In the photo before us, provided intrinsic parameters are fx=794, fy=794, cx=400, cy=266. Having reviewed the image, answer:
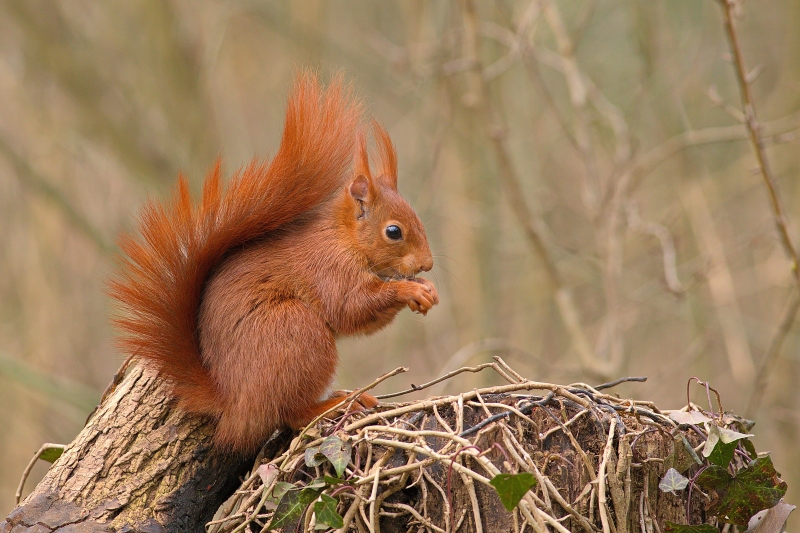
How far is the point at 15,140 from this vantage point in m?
4.61

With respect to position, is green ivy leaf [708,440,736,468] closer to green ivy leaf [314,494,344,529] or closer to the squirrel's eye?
green ivy leaf [314,494,344,529]

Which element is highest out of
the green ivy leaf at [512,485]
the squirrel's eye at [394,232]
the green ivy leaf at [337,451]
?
the squirrel's eye at [394,232]

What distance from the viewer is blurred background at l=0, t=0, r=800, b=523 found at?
154 inches

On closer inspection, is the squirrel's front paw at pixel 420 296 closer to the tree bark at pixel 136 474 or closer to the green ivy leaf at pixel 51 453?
the tree bark at pixel 136 474

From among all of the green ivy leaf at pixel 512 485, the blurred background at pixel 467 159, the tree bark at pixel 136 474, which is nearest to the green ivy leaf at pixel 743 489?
the green ivy leaf at pixel 512 485

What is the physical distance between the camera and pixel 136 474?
1732mm

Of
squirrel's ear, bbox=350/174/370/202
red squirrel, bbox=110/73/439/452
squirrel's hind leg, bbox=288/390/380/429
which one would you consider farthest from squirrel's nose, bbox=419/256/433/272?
squirrel's hind leg, bbox=288/390/380/429

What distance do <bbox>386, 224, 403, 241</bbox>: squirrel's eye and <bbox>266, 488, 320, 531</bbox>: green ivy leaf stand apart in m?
0.81

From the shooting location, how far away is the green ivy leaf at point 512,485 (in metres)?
1.22

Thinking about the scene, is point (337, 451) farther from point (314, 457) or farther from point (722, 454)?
point (722, 454)

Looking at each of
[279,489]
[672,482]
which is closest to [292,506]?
[279,489]

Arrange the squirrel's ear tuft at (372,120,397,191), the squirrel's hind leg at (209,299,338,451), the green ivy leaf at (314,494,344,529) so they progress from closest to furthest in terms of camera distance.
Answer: the green ivy leaf at (314,494,344,529) → the squirrel's hind leg at (209,299,338,451) → the squirrel's ear tuft at (372,120,397,191)

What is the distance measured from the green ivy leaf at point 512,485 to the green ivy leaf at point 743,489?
463 mm

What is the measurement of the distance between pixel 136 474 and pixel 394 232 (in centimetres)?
87
